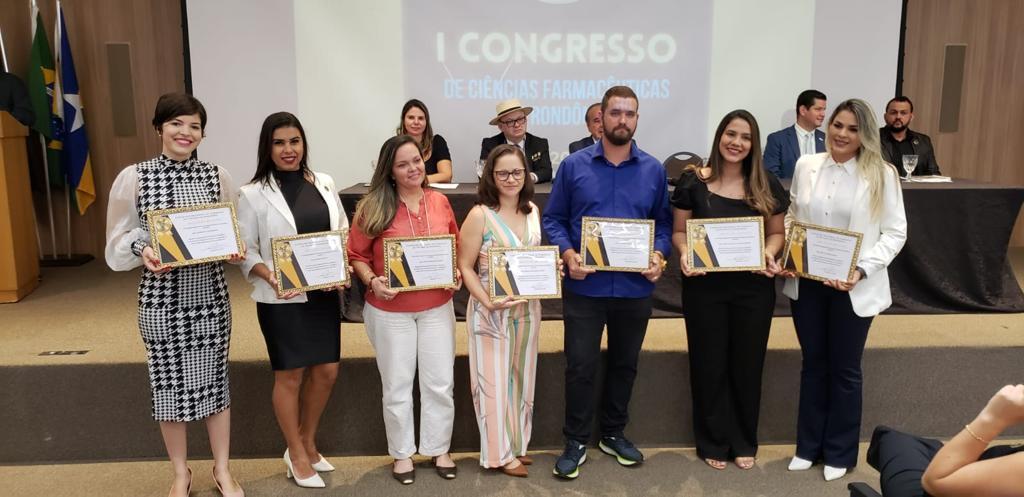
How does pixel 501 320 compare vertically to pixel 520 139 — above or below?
below

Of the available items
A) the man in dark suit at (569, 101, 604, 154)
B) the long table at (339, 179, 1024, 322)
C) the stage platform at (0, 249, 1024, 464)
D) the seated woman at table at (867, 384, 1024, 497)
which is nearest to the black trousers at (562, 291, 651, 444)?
the stage platform at (0, 249, 1024, 464)

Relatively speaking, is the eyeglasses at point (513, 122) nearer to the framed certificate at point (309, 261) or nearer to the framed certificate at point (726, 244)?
the framed certificate at point (726, 244)

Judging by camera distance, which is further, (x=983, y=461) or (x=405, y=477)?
(x=405, y=477)

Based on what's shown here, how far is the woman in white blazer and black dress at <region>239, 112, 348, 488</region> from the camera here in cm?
287

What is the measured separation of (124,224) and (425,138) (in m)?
2.35

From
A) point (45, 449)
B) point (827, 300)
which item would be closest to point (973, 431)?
point (827, 300)

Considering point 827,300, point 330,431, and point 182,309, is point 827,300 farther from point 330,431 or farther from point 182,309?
point 182,309

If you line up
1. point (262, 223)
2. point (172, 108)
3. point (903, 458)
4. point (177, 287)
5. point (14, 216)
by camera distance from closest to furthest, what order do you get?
point (903, 458) → point (172, 108) → point (177, 287) → point (262, 223) → point (14, 216)

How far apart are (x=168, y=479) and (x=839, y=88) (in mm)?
5271

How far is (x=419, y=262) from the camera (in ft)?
9.59

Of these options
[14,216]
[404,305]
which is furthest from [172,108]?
[14,216]

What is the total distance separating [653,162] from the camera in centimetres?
310

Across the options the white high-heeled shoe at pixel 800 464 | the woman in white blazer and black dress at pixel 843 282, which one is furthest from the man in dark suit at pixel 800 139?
the white high-heeled shoe at pixel 800 464

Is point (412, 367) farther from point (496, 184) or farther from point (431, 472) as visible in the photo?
point (496, 184)
